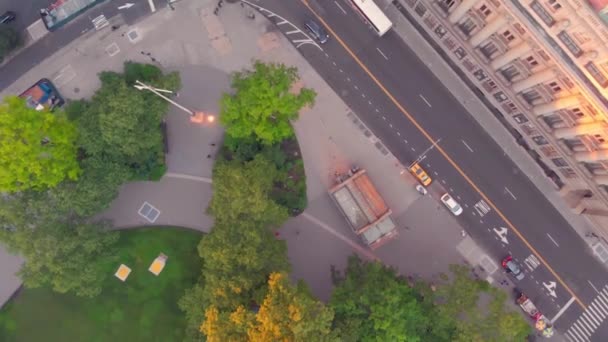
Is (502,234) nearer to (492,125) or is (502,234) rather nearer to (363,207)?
(492,125)

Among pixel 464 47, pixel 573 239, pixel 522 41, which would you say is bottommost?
pixel 573 239

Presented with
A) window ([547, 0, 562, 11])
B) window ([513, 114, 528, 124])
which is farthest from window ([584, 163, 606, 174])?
window ([547, 0, 562, 11])

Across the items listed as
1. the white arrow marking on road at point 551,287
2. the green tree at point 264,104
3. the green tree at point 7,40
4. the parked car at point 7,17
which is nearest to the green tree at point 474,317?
the white arrow marking on road at point 551,287

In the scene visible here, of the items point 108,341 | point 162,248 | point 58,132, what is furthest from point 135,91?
point 108,341

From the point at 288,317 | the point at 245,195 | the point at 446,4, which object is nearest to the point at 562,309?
the point at 288,317

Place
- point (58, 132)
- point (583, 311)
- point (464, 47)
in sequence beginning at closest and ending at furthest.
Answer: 1. point (58, 132)
2. point (464, 47)
3. point (583, 311)

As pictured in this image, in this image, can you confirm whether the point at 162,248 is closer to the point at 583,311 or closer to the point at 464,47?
the point at 464,47

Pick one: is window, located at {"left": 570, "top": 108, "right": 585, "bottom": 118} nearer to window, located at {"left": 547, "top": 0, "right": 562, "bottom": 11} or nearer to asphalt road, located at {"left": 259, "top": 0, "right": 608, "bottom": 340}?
asphalt road, located at {"left": 259, "top": 0, "right": 608, "bottom": 340}
